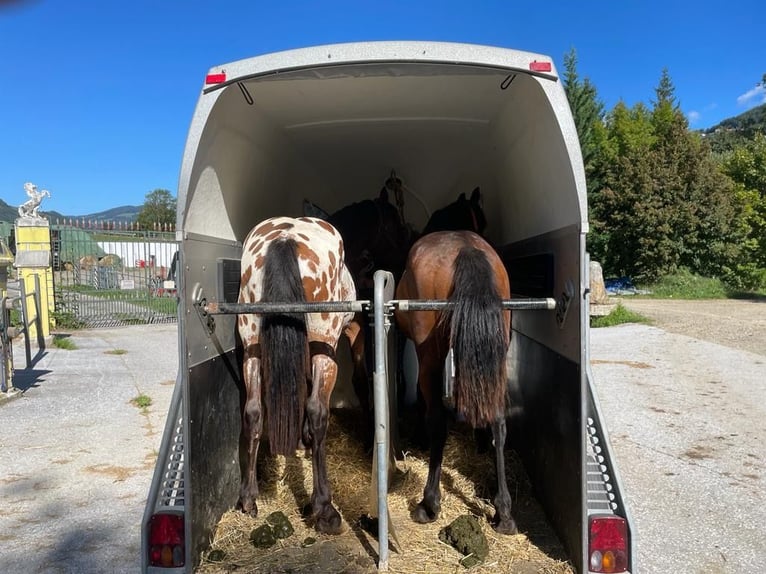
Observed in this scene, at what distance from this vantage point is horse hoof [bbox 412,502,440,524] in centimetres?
286

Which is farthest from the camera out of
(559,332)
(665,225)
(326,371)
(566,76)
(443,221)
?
(566,76)

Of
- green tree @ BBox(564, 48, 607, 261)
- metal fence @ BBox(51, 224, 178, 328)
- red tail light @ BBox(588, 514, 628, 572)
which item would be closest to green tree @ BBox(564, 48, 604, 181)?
green tree @ BBox(564, 48, 607, 261)

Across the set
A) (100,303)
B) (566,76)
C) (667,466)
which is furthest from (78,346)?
(566,76)

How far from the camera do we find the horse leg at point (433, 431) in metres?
2.91

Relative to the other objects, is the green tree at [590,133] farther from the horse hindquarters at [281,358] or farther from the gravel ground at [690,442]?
the horse hindquarters at [281,358]

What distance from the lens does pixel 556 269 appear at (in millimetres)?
2625

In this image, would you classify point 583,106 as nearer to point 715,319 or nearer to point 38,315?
point 715,319

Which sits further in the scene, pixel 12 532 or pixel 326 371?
pixel 12 532

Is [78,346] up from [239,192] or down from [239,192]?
down

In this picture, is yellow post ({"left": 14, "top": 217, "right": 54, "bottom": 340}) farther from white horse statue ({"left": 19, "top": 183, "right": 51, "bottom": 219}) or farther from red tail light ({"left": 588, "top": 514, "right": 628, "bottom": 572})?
red tail light ({"left": 588, "top": 514, "right": 628, "bottom": 572})

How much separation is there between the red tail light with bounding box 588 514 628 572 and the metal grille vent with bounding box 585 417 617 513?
0.16 ft

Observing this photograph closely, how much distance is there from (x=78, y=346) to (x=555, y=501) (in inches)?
439

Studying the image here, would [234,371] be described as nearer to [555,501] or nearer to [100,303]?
[555,501]

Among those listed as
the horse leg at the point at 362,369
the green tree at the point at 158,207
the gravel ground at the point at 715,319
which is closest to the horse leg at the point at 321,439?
the horse leg at the point at 362,369
